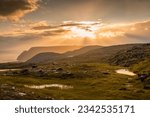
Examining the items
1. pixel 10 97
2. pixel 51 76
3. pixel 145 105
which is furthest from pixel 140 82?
pixel 145 105

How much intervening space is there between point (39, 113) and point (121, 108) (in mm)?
9156

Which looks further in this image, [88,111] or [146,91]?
[146,91]

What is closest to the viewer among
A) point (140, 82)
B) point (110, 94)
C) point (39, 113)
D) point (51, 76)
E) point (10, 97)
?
point (39, 113)

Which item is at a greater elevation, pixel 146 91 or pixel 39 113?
pixel 39 113

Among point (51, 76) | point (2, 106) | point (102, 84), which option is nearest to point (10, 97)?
point (2, 106)

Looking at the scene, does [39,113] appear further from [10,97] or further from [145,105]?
[10,97]

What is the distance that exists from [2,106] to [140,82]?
79255 mm

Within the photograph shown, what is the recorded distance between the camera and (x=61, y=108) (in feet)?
119

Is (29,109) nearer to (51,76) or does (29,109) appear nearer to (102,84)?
(102,84)

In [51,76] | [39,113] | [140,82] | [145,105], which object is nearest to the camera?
[39,113]

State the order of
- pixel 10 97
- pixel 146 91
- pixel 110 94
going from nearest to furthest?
pixel 10 97, pixel 110 94, pixel 146 91

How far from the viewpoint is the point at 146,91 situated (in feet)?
300

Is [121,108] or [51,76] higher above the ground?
[121,108]

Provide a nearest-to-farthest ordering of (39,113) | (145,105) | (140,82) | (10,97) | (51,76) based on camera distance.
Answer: (39,113) → (145,105) → (10,97) → (140,82) → (51,76)
